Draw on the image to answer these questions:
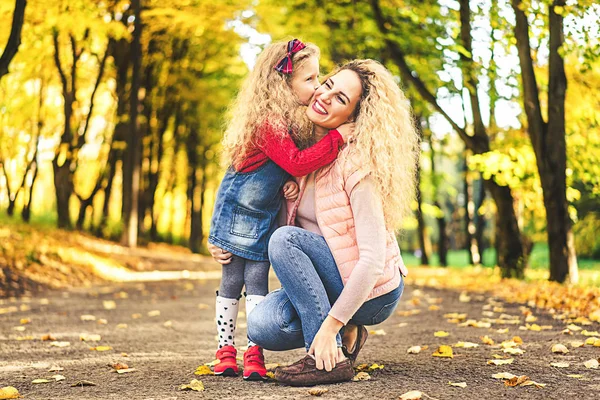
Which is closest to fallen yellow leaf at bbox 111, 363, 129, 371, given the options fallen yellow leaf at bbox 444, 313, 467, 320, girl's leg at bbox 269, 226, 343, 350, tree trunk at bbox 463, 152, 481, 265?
girl's leg at bbox 269, 226, 343, 350

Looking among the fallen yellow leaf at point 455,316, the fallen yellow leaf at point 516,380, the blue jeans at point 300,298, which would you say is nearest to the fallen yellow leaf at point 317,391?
the blue jeans at point 300,298

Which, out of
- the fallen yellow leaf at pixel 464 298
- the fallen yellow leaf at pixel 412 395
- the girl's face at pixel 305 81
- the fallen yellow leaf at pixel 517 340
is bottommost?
the fallen yellow leaf at pixel 464 298

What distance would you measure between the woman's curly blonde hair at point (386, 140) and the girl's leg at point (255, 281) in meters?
0.82

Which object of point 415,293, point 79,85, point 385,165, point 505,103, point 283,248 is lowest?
point 415,293

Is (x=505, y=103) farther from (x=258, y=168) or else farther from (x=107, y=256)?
(x=258, y=168)

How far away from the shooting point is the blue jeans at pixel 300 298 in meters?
3.79

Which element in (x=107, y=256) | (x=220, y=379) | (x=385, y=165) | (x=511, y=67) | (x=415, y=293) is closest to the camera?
(x=385, y=165)

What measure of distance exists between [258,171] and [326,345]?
1066mm

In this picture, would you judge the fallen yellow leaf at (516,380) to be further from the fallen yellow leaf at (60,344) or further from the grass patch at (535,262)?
the grass patch at (535,262)

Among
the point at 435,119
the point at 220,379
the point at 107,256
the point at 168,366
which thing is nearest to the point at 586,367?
the point at 220,379

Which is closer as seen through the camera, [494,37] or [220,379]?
[220,379]

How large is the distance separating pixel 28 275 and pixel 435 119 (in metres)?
14.8

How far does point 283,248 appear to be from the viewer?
3824 mm

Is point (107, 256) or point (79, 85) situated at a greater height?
point (79, 85)
